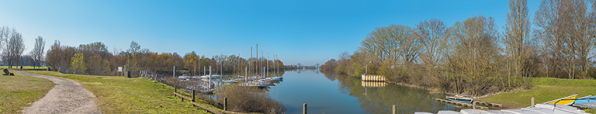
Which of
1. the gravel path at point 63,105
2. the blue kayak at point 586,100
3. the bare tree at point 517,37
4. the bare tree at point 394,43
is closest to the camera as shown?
the gravel path at point 63,105

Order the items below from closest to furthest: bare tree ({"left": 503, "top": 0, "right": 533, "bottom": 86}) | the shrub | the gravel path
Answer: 1. the gravel path
2. the shrub
3. bare tree ({"left": 503, "top": 0, "right": 533, "bottom": 86})

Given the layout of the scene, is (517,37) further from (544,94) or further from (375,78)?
(375,78)

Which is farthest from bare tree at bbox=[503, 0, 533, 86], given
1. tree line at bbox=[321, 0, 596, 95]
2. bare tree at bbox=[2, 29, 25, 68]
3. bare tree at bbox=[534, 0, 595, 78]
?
bare tree at bbox=[2, 29, 25, 68]

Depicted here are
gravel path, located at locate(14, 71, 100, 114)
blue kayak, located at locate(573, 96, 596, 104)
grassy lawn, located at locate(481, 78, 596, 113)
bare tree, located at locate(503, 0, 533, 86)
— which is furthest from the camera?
bare tree, located at locate(503, 0, 533, 86)

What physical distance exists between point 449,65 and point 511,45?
16.4 feet

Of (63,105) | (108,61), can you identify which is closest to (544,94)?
(63,105)

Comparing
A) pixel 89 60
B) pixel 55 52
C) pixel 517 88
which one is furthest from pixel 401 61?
pixel 55 52

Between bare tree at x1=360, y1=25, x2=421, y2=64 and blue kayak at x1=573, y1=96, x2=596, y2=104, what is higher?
bare tree at x1=360, y1=25, x2=421, y2=64

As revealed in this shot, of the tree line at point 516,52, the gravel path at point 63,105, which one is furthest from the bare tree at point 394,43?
the gravel path at point 63,105

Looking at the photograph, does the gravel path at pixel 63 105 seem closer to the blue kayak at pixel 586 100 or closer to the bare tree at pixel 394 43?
the blue kayak at pixel 586 100

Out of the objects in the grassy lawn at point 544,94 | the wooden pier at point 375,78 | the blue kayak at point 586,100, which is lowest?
the wooden pier at point 375,78

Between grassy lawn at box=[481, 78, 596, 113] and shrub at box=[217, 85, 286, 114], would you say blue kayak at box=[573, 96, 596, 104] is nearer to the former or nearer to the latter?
grassy lawn at box=[481, 78, 596, 113]

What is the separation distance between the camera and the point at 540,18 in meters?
25.2

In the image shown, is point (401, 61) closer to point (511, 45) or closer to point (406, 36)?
point (406, 36)
